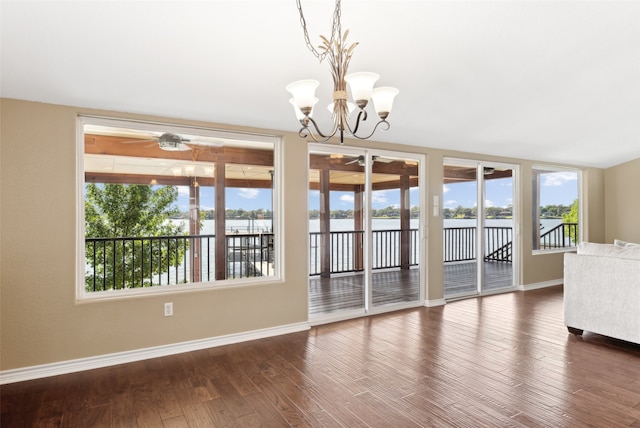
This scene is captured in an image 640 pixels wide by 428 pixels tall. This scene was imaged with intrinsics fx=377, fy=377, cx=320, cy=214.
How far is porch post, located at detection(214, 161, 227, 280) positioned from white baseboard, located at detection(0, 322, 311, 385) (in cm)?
63

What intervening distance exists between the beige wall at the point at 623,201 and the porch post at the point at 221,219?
7.37 meters

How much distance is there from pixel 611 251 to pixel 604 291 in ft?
1.31

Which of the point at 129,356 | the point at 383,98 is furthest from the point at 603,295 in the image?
the point at 129,356

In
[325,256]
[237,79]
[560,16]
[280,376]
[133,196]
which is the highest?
[560,16]

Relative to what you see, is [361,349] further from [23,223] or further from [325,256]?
[23,223]

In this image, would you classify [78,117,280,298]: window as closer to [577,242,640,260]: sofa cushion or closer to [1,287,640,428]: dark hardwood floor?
[1,287,640,428]: dark hardwood floor

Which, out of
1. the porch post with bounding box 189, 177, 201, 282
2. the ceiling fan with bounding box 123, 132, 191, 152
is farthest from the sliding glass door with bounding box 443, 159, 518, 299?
the ceiling fan with bounding box 123, 132, 191, 152

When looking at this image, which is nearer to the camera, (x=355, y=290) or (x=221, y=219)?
(x=221, y=219)

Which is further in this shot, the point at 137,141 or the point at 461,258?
the point at 461,258

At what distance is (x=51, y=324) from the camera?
2.98 meters

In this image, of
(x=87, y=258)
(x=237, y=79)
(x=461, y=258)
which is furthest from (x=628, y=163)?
(x=87, y=258)

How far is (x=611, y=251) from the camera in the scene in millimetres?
3703

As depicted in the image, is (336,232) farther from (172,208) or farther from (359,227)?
(172,208)

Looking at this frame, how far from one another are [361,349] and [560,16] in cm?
303
